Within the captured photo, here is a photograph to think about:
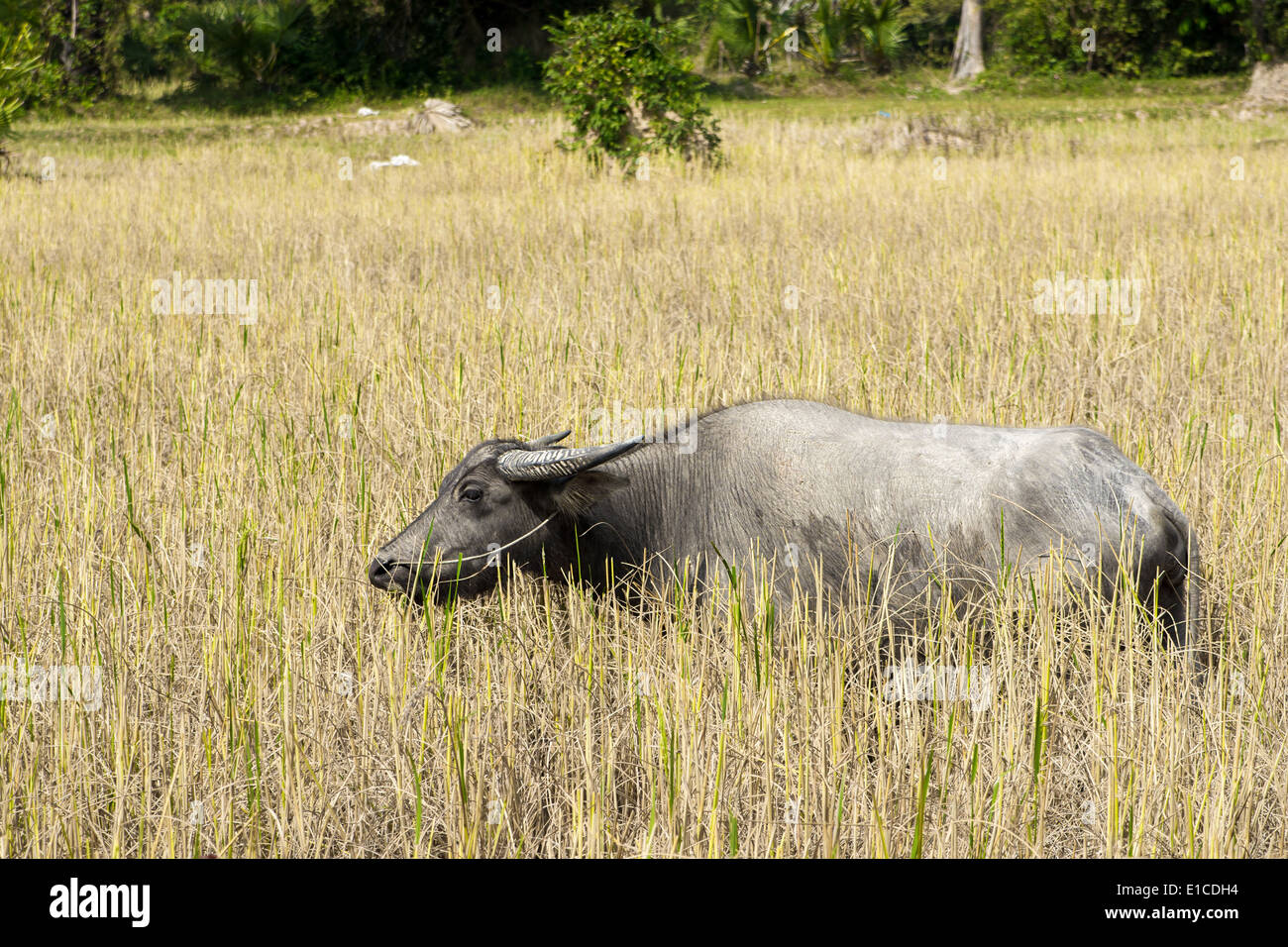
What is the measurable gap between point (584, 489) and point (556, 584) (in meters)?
0.39

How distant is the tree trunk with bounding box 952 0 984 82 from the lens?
27766mm

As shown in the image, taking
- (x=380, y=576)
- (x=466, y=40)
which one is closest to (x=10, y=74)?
(x=380, y=576)

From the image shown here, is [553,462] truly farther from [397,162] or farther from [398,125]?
[398,125]

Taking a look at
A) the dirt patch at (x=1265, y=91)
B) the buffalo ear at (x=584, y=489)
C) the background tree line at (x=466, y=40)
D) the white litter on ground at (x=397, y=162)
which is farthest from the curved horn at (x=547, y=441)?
the dirt patch at (x=1265, y=91)

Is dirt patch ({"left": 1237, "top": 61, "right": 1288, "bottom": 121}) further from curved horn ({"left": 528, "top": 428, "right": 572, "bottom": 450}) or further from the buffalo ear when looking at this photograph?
the buffalo ear

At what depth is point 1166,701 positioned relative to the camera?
2643mm

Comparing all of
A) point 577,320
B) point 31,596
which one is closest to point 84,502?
point 31,596

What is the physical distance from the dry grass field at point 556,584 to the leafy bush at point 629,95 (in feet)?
8.57

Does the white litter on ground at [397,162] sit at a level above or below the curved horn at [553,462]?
above

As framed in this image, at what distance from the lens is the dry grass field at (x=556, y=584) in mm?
2354

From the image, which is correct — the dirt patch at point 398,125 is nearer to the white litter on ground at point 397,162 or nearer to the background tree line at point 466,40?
the background tree line at point 466,40

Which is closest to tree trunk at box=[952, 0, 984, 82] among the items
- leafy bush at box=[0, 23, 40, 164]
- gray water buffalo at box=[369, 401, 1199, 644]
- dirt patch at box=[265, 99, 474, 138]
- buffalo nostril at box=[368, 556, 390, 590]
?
dirt patch at box=[265, 99, 474, 138]

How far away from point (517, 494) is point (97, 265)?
21.1ft
